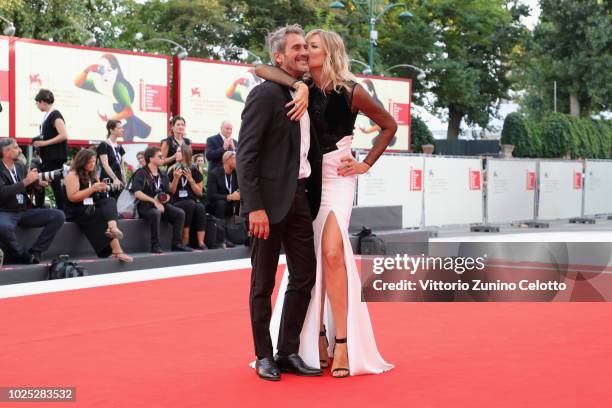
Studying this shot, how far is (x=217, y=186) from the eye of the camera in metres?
13.5

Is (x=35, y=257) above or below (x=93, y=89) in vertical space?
below

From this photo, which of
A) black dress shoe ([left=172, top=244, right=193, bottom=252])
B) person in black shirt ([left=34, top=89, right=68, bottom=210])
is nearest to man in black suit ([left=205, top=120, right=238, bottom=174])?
black dress shoe ([left=172, top=244, right=193, bottom=252])

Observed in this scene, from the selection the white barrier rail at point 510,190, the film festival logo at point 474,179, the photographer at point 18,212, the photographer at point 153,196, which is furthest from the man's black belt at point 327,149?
the white barrier rail at point 510,190

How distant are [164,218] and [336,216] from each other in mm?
7650

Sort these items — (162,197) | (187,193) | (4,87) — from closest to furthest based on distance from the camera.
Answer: (162,197) < (187,193) < (4,87)

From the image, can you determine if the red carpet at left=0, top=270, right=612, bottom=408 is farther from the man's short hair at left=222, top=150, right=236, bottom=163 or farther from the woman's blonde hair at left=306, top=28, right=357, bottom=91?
the man's short hair at left=222, top=150, right=236, bottom=163

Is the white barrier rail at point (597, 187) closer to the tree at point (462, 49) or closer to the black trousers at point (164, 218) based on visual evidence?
the black trousers at point (164, 218)

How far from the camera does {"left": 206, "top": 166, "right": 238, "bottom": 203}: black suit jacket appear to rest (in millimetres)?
13383

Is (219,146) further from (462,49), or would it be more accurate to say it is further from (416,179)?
(462,49)

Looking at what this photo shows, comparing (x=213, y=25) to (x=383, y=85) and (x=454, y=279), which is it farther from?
(x=454, y=279)

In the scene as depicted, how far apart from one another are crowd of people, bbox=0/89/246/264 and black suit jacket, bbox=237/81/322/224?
5.81 metres

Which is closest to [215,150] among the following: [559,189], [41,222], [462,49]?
[41,222]

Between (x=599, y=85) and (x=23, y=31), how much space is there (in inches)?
1032

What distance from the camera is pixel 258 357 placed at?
5066 mm
